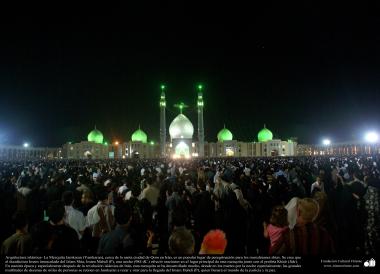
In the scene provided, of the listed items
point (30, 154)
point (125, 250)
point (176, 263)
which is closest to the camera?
point (176, 263)

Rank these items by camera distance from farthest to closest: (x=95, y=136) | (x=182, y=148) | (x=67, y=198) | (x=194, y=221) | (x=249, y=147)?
(x=249, y=147) < (x=95, y=136) < (x=182, y=148) < (x=194, y=221) < (x=67, y=198)

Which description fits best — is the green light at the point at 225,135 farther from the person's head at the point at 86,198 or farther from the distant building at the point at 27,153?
the person's head at the point at 86,198

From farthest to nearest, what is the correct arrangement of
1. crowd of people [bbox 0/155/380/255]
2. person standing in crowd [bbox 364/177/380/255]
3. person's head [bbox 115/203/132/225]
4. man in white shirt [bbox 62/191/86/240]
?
person standing in crowd [bbox 364/177/380/255], man in white shirt [bbox 62/191/86/240], person's head [bbox 115/203/132/225], crowd of people [bbox 0/155/380/255]

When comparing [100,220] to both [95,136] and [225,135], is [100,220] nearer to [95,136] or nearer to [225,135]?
[225,135]

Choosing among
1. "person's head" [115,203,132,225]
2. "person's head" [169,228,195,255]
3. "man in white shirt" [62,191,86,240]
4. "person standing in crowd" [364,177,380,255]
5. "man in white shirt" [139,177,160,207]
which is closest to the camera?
"person's head" [169,228,195,255]

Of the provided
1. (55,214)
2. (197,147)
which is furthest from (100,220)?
(197,147)

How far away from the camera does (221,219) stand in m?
6.30

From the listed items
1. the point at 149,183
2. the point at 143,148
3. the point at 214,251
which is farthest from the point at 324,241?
the point at 143,148

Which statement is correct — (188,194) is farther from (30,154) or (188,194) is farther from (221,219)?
(30,154)

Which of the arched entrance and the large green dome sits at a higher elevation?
the large green dome

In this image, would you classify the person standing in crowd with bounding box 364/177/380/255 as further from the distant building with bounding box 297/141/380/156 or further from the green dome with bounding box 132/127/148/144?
the green dome with bounding box 132/127/148/144

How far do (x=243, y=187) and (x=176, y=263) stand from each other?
494cm

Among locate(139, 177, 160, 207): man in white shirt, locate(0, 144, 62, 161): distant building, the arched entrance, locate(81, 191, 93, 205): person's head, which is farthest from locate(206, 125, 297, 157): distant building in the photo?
locate(81, 191, 93, 205): person's head

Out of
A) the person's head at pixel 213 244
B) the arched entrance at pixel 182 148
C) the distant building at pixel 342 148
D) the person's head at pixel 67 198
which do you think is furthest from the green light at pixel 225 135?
the person's head at pixel 213 244
